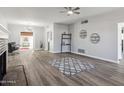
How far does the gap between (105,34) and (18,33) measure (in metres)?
8.06

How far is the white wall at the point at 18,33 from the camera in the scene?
9.89 metres

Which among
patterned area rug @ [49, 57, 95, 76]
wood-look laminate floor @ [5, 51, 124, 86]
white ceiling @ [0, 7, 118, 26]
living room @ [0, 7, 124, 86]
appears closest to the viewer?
wood-look laminate floor @ [5, 51, 124, 86]

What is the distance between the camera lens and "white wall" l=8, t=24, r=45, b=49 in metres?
9.89

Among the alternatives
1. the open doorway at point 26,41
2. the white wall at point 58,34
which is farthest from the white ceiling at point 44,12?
the open doorway at point 26,41

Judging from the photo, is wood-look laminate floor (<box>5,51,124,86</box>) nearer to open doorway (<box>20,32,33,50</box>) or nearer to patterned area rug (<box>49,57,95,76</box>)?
patterned area rug (<box>49,57,95,76</box>)

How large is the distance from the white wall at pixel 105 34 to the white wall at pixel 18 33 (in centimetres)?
543

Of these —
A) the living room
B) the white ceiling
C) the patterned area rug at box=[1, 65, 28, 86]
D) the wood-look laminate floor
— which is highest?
the white ceiling

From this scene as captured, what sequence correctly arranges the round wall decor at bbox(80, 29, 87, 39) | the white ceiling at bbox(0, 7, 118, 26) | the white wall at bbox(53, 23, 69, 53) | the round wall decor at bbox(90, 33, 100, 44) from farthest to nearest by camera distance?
the white wall at bbox(53, 23, 69, 53) → the round wall decor at bbox(80, 29, 87, 39) → the round wall decor at bbox(90, 33, 100, 44) → the white ceiling at bbox(0, 7, 118, 26)

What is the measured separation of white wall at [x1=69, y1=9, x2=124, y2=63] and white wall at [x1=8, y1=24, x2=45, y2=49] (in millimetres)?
5426

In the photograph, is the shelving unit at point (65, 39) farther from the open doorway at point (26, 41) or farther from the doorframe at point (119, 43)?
the doorframe at point (119, 43)

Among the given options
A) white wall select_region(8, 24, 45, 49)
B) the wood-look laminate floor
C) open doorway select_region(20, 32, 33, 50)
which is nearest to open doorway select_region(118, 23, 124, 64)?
the wood-look laminate floor

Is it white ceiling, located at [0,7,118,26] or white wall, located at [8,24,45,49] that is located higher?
white ceiling, located at [0,7,118,26]
